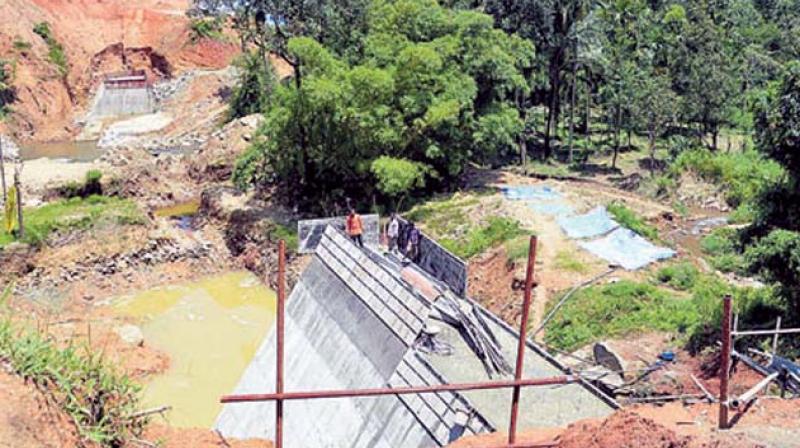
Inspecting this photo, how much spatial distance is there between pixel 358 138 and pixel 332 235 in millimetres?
7808

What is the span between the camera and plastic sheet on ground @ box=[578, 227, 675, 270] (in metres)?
18.3

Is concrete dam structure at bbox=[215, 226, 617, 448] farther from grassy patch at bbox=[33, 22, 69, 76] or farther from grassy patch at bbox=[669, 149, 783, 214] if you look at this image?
grassy patch at bbox=[33, 22, 69, 76]

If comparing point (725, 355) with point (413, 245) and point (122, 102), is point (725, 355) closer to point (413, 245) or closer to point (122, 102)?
point (413, 245)

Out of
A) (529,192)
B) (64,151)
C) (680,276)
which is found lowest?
(680,276)

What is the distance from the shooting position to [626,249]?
19016 millimetres

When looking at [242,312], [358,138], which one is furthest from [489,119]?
[242,312]

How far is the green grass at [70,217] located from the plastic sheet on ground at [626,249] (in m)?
14.7

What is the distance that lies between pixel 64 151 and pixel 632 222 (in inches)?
1222

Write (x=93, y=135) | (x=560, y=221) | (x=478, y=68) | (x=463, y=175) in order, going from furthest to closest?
(x=93, y=135) < (x=463, y=175) < (x=478, y=68) < (x=560, y=221)

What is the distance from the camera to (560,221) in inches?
838

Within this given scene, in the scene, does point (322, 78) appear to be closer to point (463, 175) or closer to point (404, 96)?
point (404, 96)

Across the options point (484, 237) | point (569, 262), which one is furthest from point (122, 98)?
point (569, 262)

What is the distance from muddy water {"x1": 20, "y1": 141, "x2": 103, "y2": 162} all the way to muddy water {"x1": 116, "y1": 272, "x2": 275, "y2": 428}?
17.1 m

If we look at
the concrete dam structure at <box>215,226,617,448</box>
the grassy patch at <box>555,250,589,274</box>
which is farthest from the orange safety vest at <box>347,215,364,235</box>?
the grassy patch at <box>555,250,589,274</box>
